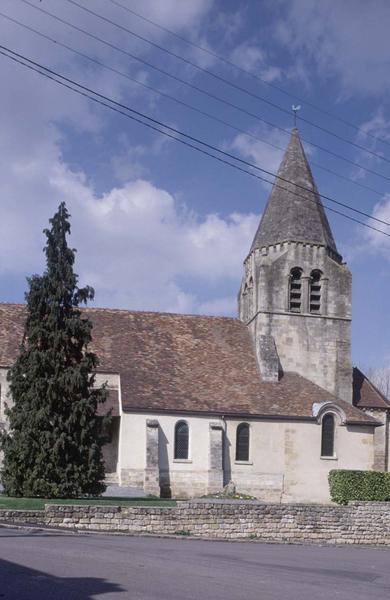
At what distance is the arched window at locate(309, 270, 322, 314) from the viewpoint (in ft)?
143

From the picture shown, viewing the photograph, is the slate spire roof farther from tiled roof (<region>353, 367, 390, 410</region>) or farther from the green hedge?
the green hedge

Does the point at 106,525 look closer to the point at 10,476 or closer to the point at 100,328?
the point at 10,476

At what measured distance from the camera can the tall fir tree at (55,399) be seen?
28.1 meters

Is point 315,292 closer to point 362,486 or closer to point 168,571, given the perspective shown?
point 362,486

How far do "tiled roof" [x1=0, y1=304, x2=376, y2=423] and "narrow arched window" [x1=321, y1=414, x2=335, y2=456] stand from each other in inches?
35.4

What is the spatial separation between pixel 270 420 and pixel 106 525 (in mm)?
16220

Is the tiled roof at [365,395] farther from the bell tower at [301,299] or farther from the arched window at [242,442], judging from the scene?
the arched window at [242,442]

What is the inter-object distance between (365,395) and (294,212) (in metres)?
10.4

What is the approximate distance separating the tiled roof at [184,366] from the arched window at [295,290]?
118 inches

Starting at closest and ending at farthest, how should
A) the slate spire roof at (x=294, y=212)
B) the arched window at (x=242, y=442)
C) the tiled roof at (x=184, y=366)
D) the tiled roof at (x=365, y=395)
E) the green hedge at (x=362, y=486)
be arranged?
1. the green hedge at (x=362, y=486)
2. the tiled roof at (x=184, y=366)
3. the arched window at (x=242, y=442)
4. the tiled roof at (x=365, y=395)
5. the slate spire roof at (x=294, y=212)

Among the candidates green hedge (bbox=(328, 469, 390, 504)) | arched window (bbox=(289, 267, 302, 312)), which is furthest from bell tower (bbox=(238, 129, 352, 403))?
green hedge (bbox=(328, 469, 390, 504))

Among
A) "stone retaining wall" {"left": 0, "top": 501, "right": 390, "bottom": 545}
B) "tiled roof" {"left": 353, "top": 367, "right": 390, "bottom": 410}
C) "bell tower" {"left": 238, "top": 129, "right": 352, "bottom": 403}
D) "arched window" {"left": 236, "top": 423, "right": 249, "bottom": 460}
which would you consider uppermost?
"bell tower" {"left": 238, "top": 129, "right": 352, "bottom": 403}

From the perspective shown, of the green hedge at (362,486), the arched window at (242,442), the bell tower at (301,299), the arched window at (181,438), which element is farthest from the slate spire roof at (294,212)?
the green hedge at (362,486)

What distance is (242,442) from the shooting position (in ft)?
128
